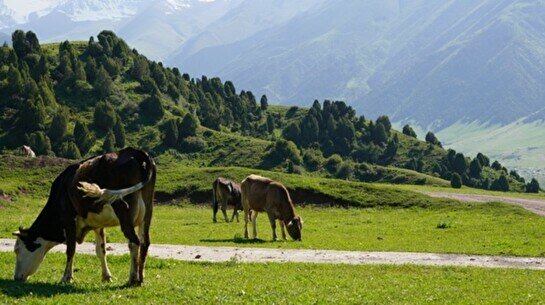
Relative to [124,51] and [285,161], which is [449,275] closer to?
[285,161]

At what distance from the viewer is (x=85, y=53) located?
17612 centimetres

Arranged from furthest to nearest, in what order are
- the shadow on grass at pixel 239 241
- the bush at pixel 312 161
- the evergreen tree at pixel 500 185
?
1. the evergreen tree at pixel 500 185
2. the bush at pixel 312 161
3. the shadow on grass at pixel 239 241

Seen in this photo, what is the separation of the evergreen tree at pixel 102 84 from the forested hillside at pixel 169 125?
282mm

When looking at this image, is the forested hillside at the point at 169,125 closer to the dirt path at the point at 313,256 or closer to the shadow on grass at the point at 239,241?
the shadow on grass at the point at 239,241

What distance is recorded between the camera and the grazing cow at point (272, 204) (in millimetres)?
36969

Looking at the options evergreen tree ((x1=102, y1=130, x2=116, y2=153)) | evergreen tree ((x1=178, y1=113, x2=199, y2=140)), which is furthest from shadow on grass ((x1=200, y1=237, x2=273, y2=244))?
evergreen tree ((x1=178, y1=113, x2=199, y2=140))

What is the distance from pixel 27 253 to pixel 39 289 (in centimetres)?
218

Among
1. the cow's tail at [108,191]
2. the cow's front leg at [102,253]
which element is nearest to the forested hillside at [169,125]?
the cow's front leg at [102,253]

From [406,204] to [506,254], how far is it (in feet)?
112

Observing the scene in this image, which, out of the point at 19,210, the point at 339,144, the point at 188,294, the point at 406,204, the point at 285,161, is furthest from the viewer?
the point at 339,144

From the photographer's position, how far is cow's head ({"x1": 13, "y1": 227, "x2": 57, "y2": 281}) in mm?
18609

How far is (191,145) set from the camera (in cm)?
14025

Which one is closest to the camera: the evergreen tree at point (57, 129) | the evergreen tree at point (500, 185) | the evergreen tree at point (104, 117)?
the evergreen tree at point (57, 129)

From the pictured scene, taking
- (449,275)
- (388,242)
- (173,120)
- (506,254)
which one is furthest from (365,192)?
(173,120)
